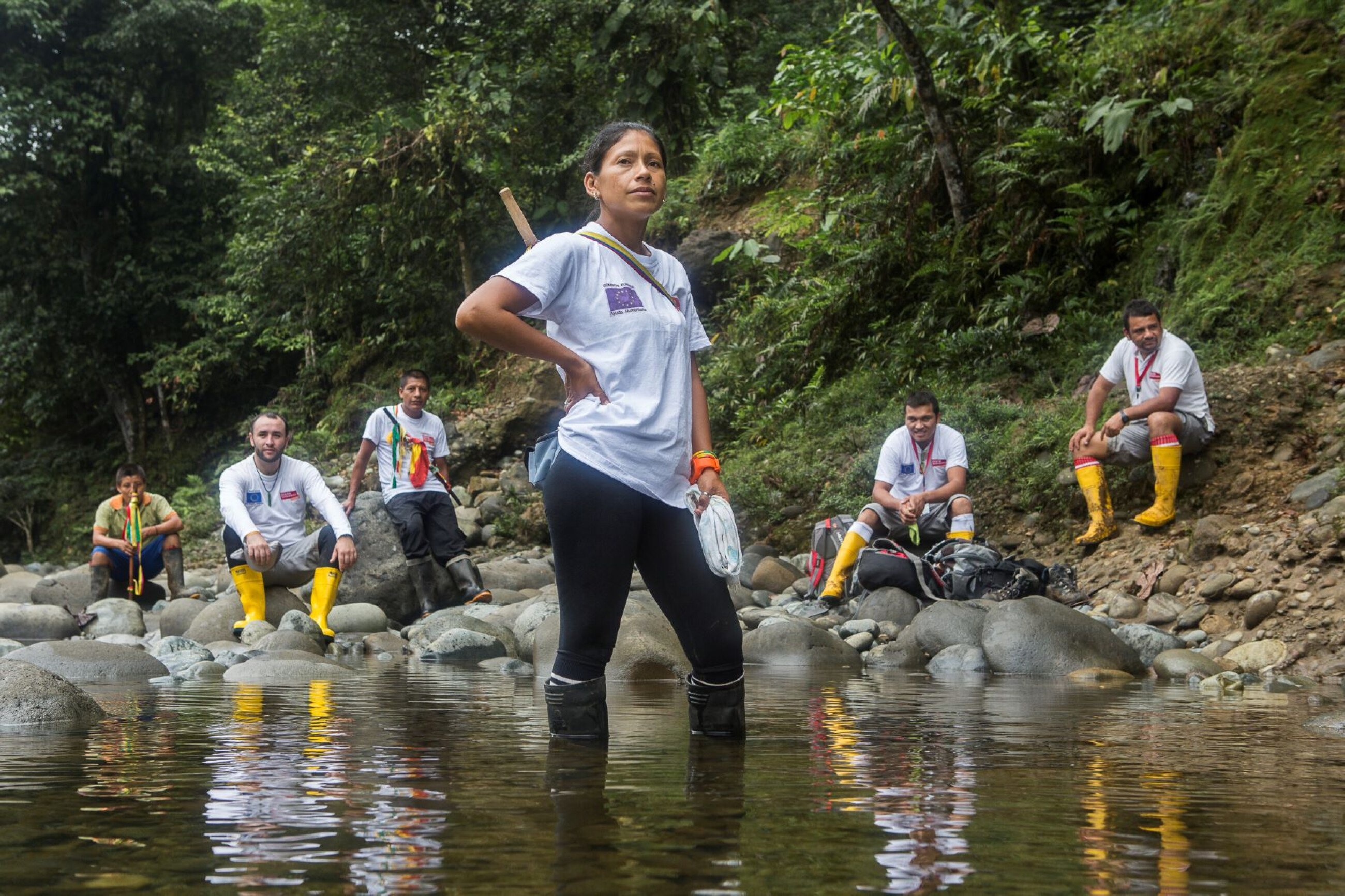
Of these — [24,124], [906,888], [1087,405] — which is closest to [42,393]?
[24,124]

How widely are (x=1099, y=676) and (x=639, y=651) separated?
233cm

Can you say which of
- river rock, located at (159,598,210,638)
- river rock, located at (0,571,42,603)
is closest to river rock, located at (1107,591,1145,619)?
river rock, located at (159,598,210,638)

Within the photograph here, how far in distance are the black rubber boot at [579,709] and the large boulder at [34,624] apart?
23.1 feet

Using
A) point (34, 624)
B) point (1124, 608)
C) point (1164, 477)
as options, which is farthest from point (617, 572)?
point (34, 624)

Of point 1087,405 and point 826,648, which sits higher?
point 1087,405

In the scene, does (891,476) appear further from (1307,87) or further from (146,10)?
(146,10)

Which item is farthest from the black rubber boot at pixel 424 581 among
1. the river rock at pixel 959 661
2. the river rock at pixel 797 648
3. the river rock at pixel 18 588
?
the river rock at pixel 959 661

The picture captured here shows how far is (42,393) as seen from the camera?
28750 mm

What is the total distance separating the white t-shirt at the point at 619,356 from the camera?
3740mm

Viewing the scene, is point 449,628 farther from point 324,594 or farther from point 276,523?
point 276,523

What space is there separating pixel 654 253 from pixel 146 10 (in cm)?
2570

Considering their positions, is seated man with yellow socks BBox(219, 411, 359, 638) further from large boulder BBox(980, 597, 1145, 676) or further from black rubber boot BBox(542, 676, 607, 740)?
black rubber boot BBox(542, 676, 607, 740)

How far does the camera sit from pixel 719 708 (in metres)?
4.07

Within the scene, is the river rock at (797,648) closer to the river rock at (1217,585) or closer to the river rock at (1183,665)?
the river rock at (1183,665)
